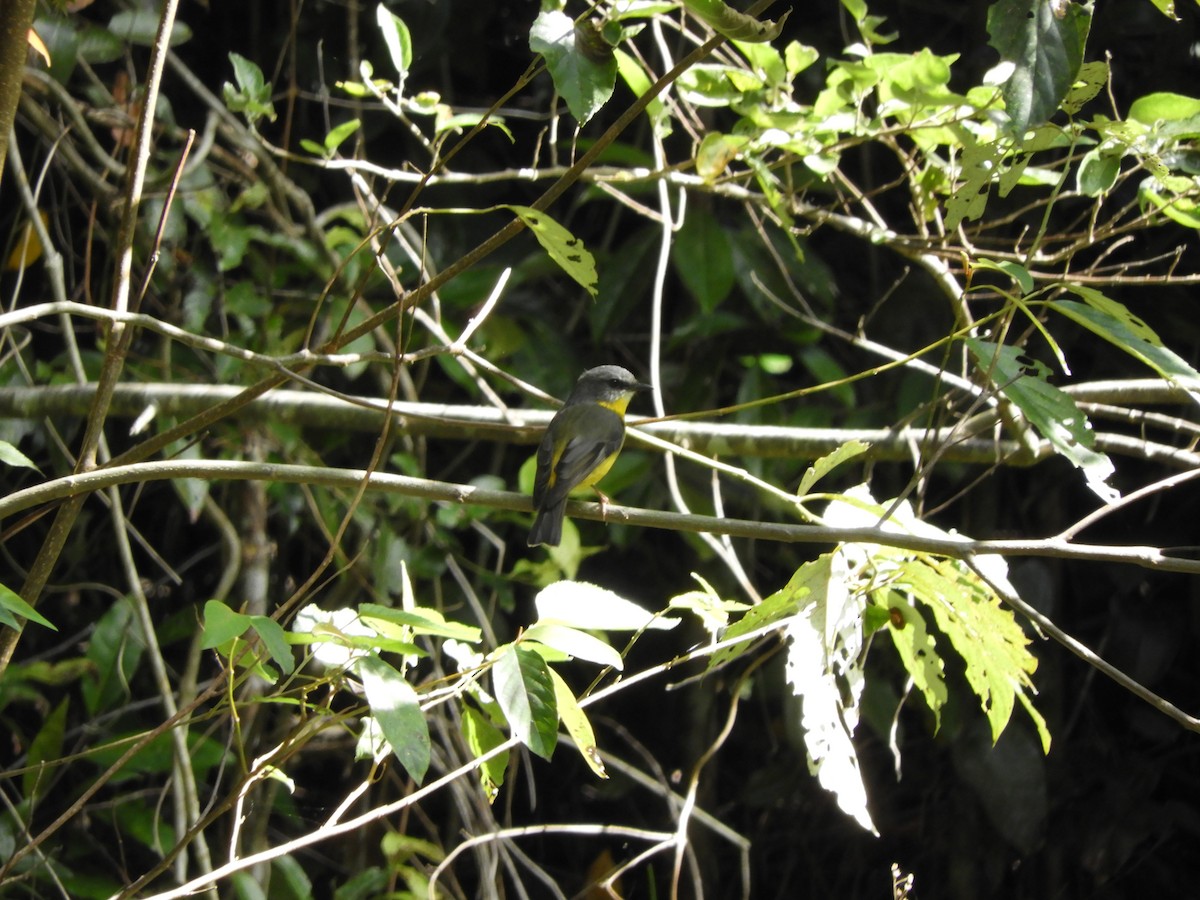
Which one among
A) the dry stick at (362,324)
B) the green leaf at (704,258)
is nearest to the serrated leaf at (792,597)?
the dry stick at (362,324)

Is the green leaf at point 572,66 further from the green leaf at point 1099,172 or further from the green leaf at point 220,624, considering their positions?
the green leaf at point 1099,172

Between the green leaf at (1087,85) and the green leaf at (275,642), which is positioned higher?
the green leaf at (1087,85)

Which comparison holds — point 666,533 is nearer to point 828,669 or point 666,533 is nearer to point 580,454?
point 580,454

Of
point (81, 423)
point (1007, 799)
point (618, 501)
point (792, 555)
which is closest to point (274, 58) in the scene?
point (81, 423)

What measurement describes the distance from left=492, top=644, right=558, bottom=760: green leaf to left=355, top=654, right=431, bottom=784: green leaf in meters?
0.11

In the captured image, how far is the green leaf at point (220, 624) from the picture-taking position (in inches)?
52.4

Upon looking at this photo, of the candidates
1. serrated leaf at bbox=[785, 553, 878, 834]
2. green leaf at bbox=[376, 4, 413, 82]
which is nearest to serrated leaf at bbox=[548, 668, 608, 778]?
serrated leaf at bbox=[785, 553, 878, 834]

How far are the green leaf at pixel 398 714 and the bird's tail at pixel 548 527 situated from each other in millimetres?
1556

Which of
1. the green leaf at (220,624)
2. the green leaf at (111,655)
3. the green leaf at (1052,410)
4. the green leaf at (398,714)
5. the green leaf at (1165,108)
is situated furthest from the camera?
the green leaf at (111,655)

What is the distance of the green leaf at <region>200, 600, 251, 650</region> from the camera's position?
133 cm

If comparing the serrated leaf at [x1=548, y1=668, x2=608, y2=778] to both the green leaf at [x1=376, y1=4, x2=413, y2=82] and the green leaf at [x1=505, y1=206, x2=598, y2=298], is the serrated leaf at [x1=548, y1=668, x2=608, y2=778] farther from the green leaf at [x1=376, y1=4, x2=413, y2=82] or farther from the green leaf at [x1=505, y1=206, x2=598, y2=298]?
the green leaf at [x1=376, y1=4, x2=413, y2=82]

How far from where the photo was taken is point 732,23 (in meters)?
1.71

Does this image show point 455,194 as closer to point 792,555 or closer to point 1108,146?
point 792,555

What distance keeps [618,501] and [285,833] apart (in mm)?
1690
